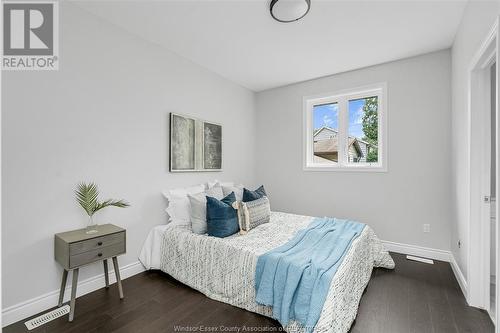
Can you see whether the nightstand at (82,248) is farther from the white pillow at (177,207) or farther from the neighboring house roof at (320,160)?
the neighboring house roof at (320,160)

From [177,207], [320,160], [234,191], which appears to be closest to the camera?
[177,207]

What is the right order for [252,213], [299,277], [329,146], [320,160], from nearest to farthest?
[299,277] < [252,213] < [329,146] < [320,160]

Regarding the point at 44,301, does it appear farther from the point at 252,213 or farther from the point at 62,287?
the point at 252,213

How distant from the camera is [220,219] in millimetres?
2859

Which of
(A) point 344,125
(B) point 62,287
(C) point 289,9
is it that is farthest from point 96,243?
(A) point 344,125

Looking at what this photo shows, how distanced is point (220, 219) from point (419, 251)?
2.69 m

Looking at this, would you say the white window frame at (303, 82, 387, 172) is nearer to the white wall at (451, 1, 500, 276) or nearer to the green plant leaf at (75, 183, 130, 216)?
the white wall at (451, 1, 500, 276)

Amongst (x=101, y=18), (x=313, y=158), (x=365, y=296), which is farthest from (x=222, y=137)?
(x=365, y=296)

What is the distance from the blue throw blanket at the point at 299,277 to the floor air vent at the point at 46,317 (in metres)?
1.70

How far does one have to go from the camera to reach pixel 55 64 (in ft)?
8.09

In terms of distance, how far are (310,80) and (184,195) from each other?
275 cm

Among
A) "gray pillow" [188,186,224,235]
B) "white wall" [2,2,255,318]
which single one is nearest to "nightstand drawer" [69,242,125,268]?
"white wall" [2,2,255,318]

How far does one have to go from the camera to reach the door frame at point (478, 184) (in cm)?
239
